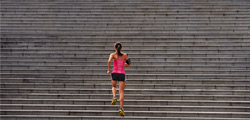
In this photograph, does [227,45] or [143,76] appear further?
[227,45]

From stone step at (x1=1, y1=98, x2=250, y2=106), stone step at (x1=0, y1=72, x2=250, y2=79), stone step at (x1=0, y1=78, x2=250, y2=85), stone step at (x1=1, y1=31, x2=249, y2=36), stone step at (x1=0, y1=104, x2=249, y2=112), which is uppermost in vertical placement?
stone step at (x1=1, y1=31, x2=249, y2=36)

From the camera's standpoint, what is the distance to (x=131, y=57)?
1018cm

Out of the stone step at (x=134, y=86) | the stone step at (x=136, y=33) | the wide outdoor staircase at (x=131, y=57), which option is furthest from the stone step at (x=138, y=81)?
the stone step at (x=136, y=33)

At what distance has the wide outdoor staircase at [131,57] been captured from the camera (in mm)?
7828

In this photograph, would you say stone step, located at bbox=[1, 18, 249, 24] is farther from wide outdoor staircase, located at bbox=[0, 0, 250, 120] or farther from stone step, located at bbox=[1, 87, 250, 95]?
stone step, located at bbox=[1, 87, 250, 95]

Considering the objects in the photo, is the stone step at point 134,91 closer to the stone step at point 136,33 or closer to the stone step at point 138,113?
the stone step at point 138,113

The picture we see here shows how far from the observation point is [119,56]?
698 cm

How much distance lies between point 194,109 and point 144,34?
13.6 feet

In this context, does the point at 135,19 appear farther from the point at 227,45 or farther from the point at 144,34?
the point at 227,45

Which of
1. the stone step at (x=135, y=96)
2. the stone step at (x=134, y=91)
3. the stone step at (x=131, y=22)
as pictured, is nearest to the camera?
the stone step at (x=135, y=96)

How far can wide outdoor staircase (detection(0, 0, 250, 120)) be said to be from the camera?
783 cm

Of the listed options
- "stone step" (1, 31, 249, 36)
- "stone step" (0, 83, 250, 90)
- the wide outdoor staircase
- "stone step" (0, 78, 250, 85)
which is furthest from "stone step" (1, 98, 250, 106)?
"stone step" (1, 31, 249, 36)

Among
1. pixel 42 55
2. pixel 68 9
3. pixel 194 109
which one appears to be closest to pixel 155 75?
pixel 194 109

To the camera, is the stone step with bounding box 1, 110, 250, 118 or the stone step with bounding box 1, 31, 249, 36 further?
the stone step with bounding box 1, 31, 249, 36
